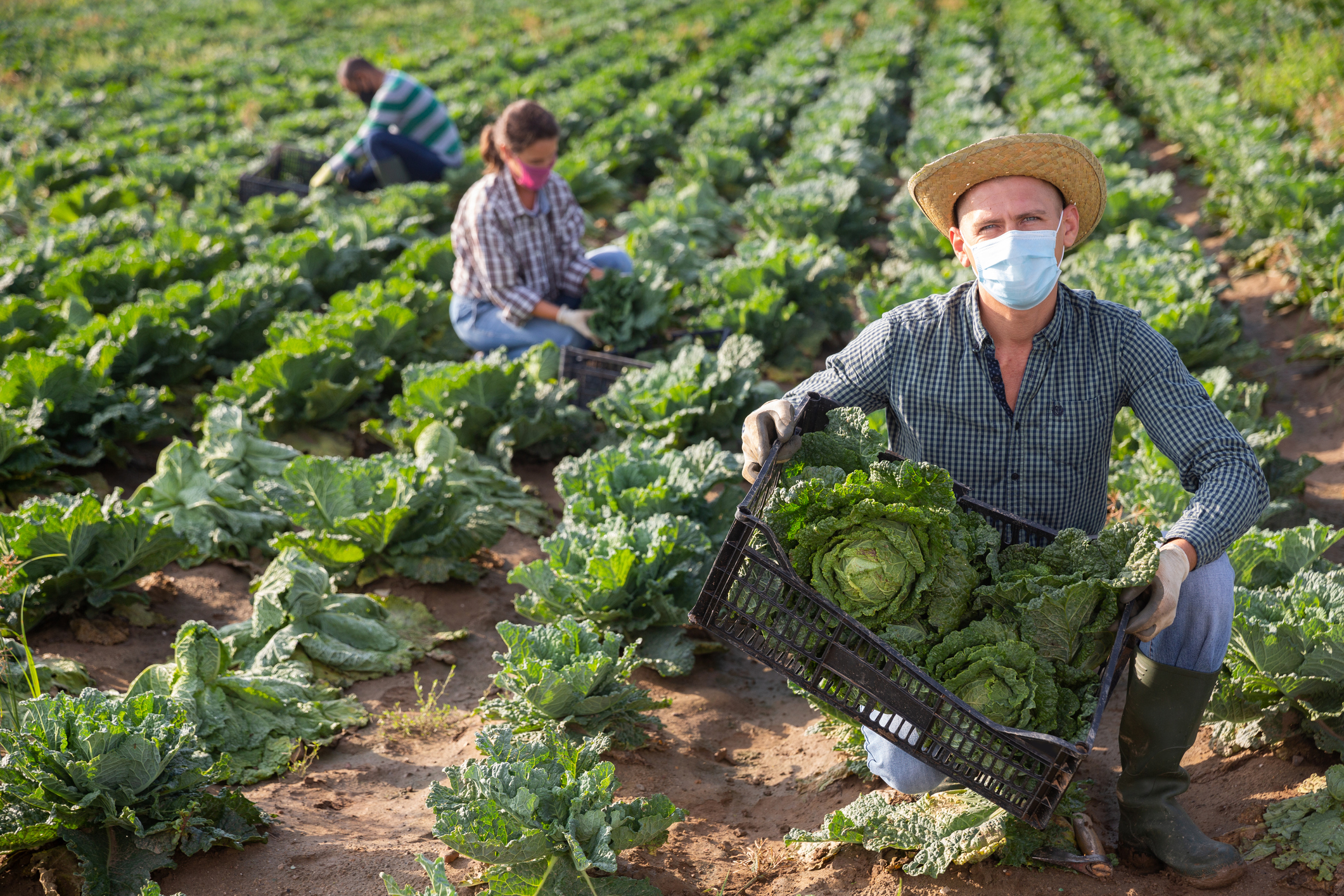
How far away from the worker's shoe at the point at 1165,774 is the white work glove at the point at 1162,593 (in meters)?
0.30

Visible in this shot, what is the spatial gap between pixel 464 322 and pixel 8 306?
8.84 feet

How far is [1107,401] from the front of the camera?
2684mm

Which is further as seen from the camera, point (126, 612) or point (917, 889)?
point (126, 612)

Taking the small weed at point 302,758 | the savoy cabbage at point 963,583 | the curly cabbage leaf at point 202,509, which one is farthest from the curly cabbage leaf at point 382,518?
the savoy cabbage at point 963,583

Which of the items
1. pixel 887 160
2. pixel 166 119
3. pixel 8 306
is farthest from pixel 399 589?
pixel 166 119

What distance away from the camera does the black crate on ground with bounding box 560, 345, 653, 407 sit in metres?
5.32

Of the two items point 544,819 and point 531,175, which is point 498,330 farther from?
point 544,819

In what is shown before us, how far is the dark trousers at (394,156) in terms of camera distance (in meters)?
9.07

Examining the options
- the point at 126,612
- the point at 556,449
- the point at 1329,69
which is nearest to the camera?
the point at 126,612

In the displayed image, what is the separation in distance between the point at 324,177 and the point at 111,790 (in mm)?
7584

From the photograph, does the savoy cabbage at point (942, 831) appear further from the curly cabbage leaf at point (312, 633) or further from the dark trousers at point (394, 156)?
the dark trousers at point (394, 156)

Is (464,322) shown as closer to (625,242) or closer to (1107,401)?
(625,242)

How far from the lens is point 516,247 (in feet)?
18.3

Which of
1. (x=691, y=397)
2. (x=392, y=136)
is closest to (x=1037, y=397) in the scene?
(x=691, y=397)
